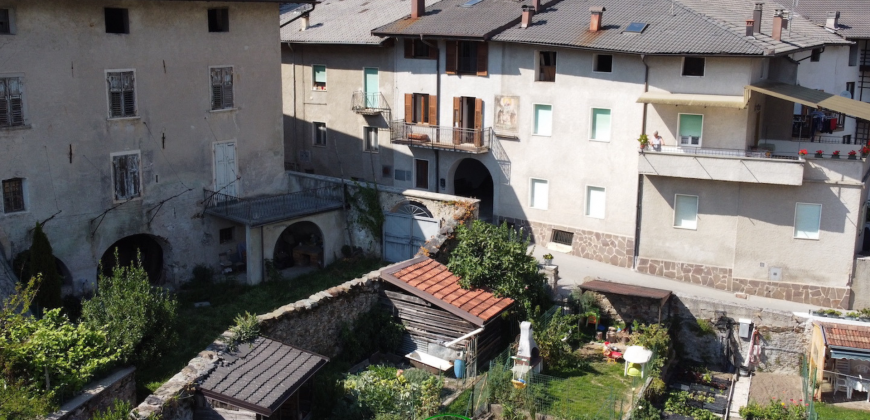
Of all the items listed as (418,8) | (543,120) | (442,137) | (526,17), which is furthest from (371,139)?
(526,17)

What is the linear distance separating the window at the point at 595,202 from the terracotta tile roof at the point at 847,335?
36.0ft

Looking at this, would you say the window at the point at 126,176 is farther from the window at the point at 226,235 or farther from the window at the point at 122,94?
the window at the point at 226,235

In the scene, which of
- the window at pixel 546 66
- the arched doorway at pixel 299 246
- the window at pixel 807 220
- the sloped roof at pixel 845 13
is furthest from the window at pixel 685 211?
the sloped roof at pixel 845 13

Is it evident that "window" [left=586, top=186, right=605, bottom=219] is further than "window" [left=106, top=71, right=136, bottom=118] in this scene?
Yes

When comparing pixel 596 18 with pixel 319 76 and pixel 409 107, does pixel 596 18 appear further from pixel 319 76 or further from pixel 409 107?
pixel 319 76

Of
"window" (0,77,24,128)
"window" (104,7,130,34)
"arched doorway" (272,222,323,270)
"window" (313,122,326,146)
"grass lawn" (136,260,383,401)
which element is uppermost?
"window" (104,7,130,34)

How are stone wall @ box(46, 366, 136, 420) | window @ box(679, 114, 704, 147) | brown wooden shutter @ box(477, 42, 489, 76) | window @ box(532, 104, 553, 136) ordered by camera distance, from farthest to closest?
brown wooden shutter @ box(477, 42, 489, 76) → window @ box(532, 104, 553, 136) → window @ box(679, 114, 704, 147) → stone wall @ box(46, 366, 136, 420)

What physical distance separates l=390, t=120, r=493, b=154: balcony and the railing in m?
1.33

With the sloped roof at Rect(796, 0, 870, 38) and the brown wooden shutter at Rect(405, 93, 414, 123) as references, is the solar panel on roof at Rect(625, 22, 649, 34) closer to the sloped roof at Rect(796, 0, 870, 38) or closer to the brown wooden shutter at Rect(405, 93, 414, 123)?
the brown wooden shutter at Rect(405, 93, 414, 123)

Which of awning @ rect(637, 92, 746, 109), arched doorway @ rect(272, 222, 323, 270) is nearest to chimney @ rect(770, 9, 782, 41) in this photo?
awning @ rect(637, 92, 746, 109)

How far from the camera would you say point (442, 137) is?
131ft

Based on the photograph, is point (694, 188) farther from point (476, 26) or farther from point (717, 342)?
point (476, 26)

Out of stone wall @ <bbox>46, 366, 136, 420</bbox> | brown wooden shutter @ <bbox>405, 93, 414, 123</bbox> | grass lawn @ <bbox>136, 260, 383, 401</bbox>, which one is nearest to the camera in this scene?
stone wall @ <bbox>46, 366, 136, 420</bbox>

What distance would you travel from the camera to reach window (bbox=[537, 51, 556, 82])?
122ft
